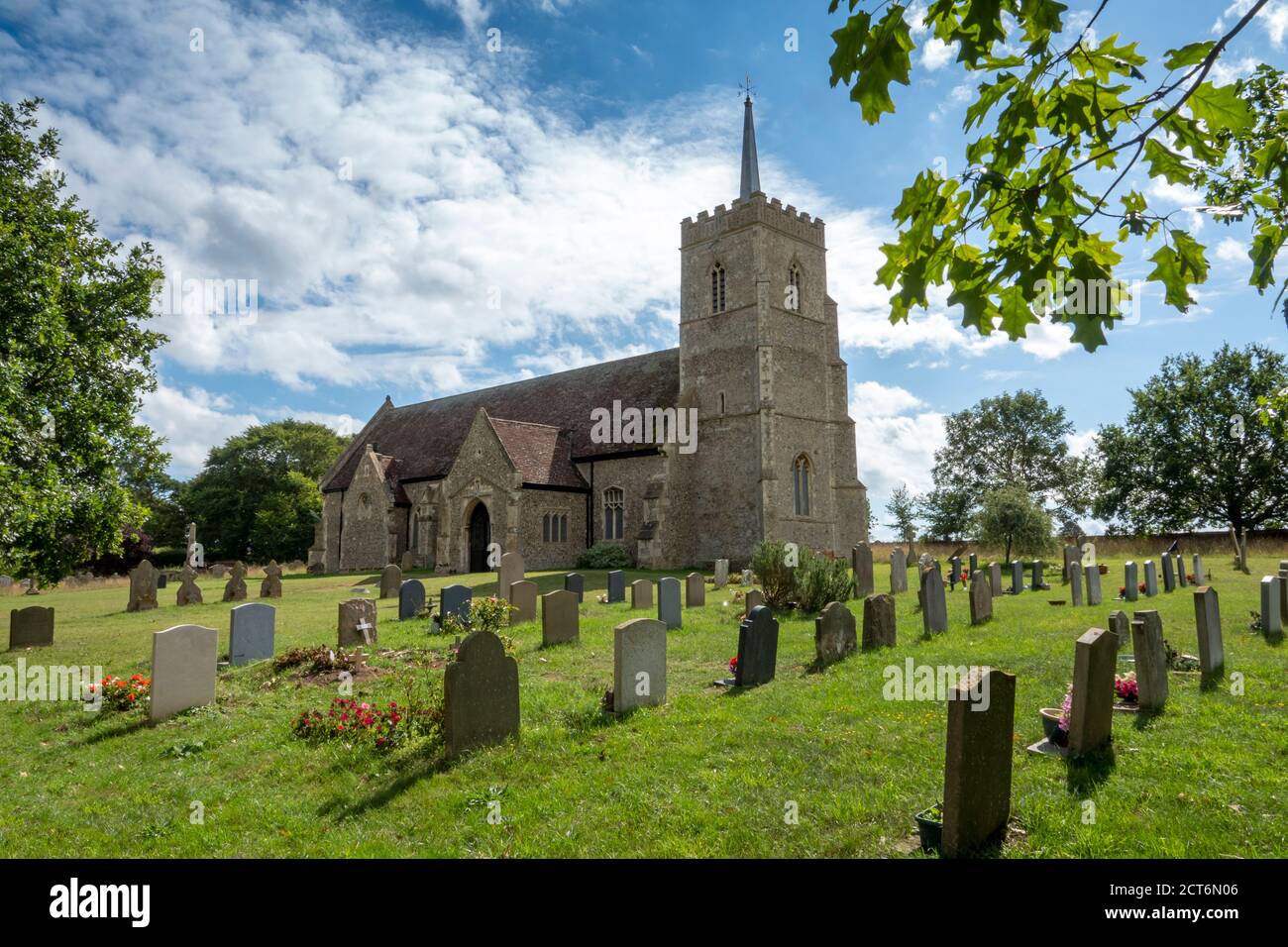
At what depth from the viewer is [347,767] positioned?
6.04 m

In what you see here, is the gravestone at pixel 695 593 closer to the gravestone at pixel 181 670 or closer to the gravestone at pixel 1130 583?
the gravestone at pixel 1130 583

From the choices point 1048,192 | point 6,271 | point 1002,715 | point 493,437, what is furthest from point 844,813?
point 493,437

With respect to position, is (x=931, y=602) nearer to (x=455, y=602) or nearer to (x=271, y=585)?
(x=455, y=602)

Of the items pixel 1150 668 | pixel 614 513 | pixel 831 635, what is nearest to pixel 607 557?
pixel 614 513

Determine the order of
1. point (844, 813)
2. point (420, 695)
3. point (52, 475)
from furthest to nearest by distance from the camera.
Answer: point (52, 475) < point (420, 695) < point (844, 813)

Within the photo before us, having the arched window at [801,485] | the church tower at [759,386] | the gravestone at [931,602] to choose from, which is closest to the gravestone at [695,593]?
the gravestone at [931,602]

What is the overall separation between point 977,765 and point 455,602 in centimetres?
1057

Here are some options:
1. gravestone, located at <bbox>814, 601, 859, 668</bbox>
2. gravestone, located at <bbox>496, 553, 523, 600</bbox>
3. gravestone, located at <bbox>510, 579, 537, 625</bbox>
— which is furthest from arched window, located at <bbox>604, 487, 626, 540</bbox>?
gravestone, located at <bbox>814, 601, 859, 668</bbox>

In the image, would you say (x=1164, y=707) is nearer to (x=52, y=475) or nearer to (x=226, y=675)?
(x=226, y=675)

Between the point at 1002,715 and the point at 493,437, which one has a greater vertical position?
the point at 493,437

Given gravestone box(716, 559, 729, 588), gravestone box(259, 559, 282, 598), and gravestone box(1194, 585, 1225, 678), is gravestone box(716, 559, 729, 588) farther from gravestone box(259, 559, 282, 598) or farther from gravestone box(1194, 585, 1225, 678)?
gravestone box(1194, 585, 1225, 678)

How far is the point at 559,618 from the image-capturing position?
11.1 meters

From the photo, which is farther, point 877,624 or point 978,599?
point 978,599

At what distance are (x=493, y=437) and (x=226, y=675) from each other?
18659 millimetres
